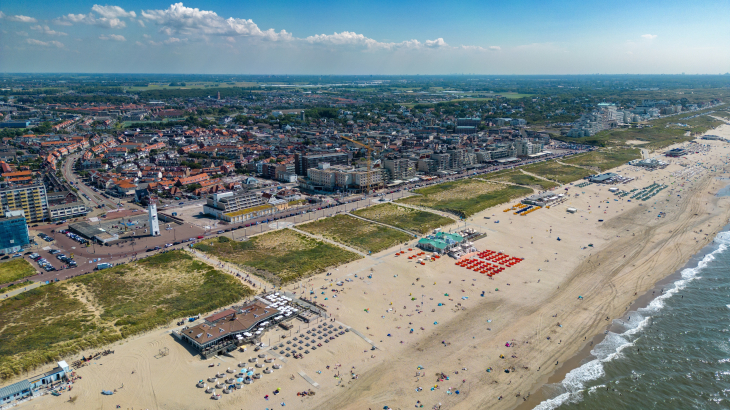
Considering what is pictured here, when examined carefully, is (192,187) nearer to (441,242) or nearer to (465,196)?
(465,196)

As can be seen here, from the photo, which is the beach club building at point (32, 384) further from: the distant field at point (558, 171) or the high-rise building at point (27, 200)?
the distant field at point (558, 171)

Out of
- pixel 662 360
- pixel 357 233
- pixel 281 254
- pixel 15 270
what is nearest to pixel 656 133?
pixel 357 233

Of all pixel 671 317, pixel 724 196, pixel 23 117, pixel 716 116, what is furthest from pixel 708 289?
pixel 23 117

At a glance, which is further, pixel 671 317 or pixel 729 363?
pixel 671 317

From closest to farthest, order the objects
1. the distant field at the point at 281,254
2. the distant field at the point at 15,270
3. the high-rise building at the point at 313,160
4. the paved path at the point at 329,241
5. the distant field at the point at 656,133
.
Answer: the distant field at the point at 15,270
the distant field at the point at 281,254
the paved path at the point at 329,241
the high-rise building at the point at 313,160
the distant field at the point at 656,133

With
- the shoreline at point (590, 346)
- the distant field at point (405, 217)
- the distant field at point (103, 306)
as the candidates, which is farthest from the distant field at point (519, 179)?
the distant field at point (103, 306)

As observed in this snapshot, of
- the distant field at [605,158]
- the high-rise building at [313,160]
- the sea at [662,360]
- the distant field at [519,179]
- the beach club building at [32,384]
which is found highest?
the high-rise building at [313,160]

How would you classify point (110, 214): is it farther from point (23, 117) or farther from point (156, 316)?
point (23, 117)
